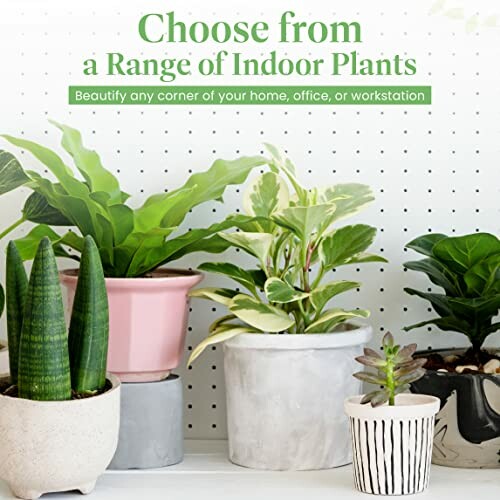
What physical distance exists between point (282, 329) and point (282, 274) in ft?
0.28

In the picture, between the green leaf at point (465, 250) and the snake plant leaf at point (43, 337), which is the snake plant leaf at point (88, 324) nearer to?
the snake plant leaf at point (43, 337)

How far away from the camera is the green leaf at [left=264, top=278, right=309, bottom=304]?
3.45ft

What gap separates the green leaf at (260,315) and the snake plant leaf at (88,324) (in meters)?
0.17

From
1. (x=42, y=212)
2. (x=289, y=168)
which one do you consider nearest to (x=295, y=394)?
(x=289, y=168)

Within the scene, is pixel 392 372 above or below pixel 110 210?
below

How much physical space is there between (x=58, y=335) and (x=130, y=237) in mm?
184

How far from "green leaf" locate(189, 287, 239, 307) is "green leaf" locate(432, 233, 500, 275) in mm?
252

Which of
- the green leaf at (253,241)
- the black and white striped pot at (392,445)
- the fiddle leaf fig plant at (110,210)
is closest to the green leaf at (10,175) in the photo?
the fiddle leaf fig plant at (110,210)

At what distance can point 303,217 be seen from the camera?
3.48 feet

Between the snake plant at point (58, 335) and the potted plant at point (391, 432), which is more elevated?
the snake plant at point (58, 335)

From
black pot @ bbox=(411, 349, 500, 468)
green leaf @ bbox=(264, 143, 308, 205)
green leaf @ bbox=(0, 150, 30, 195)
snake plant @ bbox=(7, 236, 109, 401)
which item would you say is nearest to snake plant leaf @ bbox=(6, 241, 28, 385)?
snake plant @ bbox=(7, 236, 109, 401)

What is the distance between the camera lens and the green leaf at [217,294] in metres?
1.12

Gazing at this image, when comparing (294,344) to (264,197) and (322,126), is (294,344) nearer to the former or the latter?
(264,197)

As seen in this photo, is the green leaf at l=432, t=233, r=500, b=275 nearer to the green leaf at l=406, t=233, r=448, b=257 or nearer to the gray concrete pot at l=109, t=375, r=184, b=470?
the green leaf at l=406, t=233, r=448, b=257
